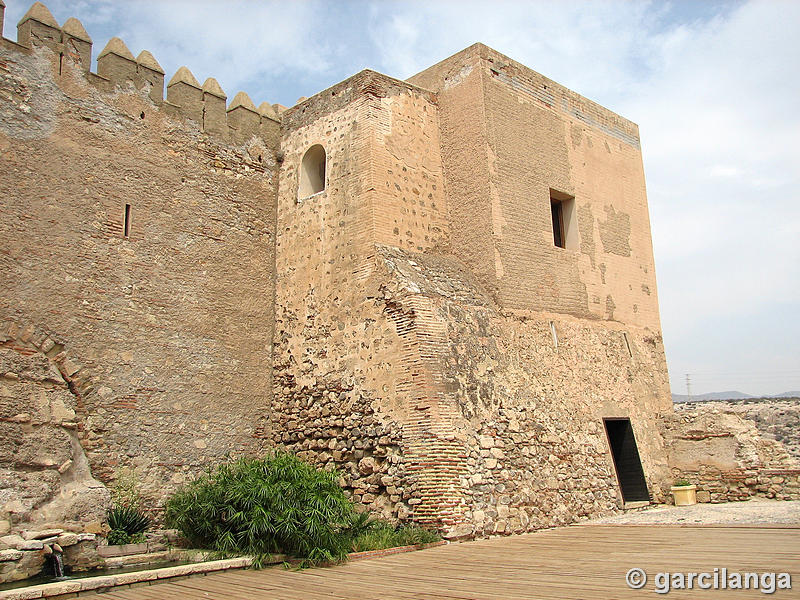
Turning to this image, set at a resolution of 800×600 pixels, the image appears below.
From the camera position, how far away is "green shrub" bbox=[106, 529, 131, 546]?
306 inches

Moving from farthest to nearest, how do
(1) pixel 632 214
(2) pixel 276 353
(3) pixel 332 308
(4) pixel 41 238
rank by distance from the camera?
(1) pixel 632 214 < (2) pixel 276 353 < (3) pixel 332 308 < (4) pixel 41 238

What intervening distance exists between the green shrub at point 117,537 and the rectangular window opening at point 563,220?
744cm

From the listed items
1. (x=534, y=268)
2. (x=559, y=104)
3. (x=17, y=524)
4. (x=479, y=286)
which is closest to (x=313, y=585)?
(x=17, y=524)

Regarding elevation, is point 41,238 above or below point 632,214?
below

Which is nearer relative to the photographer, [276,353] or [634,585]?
[634,585]

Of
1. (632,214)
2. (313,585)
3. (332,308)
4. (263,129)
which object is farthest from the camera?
(632,214)

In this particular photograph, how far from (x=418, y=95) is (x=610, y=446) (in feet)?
19.4

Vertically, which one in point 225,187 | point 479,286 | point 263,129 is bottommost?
point 479,286

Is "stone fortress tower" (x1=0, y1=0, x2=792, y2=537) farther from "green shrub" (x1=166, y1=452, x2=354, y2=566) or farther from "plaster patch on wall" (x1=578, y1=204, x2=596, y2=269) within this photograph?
"green shrub" (x1=166, y1=452, x2=354, y2=566)

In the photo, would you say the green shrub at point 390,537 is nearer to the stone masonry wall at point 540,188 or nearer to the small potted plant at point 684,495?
the stone masonry wall at point 540,188

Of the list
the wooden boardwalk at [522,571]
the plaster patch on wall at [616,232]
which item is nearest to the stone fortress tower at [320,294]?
the plaster patch on wall at [616,232]

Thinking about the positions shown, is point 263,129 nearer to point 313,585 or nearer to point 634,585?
point 313,585

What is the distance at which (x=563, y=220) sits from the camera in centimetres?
1191

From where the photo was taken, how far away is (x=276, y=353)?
10.5 m
